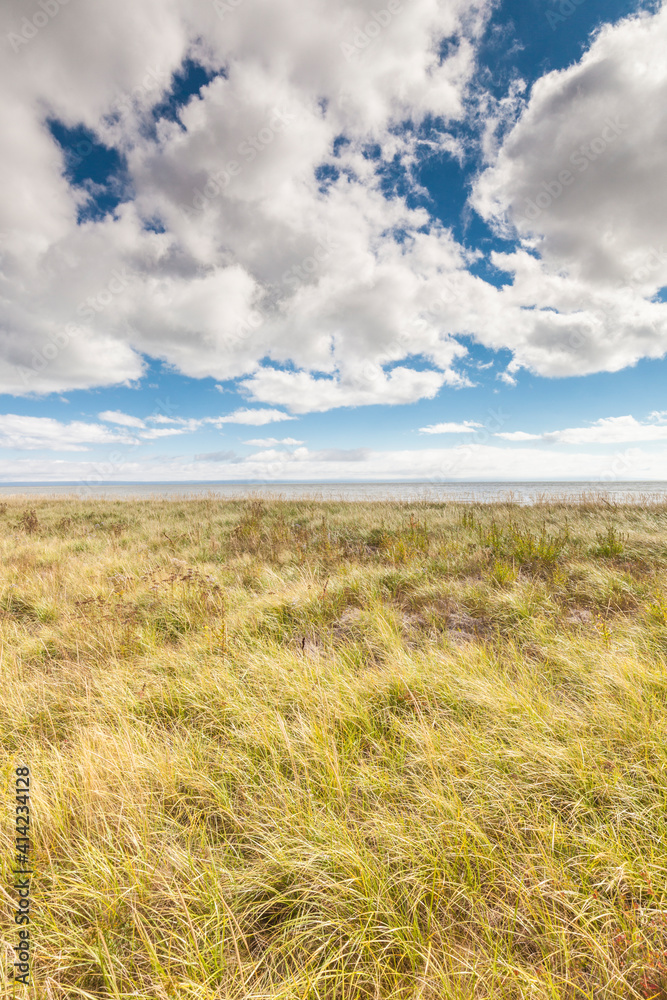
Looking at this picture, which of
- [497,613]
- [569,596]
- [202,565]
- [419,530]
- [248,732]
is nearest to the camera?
[248,732]

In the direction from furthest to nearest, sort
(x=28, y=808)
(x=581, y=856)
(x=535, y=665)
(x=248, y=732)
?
(x=535, y=665) → (x=248, y=732) → (x=28, y=808) → (x=581, y=856)

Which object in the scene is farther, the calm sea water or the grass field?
the calm sea water

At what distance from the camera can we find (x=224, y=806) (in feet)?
7.04

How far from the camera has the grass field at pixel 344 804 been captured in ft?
4.77

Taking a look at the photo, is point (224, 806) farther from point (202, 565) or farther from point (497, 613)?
point (202, 565)

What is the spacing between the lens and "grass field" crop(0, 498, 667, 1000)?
57.2 inches

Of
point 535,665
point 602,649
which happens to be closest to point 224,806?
point 535,665

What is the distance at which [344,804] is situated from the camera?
7.00ft

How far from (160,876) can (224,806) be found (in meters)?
0.42

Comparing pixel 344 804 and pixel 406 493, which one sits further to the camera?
pixel 406 493

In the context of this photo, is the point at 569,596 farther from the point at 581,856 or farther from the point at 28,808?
the point at 28,808

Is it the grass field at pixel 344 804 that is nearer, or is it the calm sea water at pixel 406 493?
the grass field at pixel 344 804

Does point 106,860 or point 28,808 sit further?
point 28,808

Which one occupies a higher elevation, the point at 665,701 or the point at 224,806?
the point at 665,701
